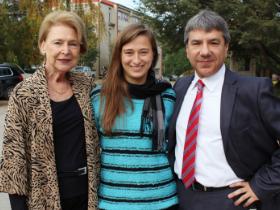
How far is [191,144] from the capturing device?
105 inches

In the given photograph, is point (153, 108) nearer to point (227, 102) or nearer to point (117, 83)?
point (117, 83)

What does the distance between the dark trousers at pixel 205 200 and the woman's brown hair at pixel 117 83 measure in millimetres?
659

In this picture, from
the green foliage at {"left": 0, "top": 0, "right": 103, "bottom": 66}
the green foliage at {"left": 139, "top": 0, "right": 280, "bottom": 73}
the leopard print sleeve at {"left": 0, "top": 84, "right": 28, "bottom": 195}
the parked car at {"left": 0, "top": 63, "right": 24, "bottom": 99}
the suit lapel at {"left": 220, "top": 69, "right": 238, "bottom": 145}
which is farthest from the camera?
the green foliage at {"left": 0, "top": 0, "right": 103, "bottom": 66}

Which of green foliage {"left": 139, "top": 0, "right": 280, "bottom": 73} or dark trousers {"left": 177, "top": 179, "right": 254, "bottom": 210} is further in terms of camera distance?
green foliage {"left": 139, "top": 0, "right": 280, "bottom": 73}

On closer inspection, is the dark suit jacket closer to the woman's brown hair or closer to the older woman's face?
the woman's brown hair

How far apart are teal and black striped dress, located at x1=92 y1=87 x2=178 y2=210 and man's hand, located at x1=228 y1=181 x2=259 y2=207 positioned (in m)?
0.46

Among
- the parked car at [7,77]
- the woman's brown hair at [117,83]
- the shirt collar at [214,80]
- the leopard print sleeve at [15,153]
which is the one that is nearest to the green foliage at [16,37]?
the parked car at [7,77]

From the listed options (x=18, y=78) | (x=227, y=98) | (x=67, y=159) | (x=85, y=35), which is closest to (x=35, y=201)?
(x=67, y=159)

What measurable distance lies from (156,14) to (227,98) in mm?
16664

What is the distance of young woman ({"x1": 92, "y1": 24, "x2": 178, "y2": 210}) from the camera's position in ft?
8.80

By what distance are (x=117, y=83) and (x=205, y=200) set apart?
977 mm

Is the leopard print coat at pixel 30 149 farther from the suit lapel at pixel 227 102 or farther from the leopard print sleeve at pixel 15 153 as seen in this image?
the suit lapel at pixel 227 102

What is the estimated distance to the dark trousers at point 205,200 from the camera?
2.64 metres

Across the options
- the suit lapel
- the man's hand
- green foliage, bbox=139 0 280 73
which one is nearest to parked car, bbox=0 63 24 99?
green foliage, bbox=139 0 280 73
